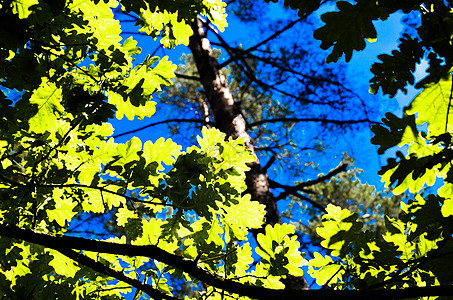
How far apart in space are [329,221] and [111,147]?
1.24 metres

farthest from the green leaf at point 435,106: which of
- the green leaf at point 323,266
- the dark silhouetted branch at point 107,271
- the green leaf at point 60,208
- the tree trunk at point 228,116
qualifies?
the tree trunk at point 228,116

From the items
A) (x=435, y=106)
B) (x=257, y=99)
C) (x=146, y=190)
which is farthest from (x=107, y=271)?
(x=257, y=99)

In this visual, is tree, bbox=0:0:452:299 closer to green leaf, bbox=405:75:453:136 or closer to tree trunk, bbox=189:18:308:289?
green leaf, bbox=405:75:453:136

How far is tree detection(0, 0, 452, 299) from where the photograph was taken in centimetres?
151

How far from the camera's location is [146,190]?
5.84 ft

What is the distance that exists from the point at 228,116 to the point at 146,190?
274 cm

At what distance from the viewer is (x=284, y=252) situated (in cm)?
178

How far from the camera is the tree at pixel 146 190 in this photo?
4.96ft

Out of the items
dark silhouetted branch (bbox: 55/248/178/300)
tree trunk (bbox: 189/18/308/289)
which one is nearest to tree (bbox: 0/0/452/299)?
dark silhouetted branch (bbox: 55/248/178/300)

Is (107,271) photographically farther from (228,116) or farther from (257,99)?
(257,99)

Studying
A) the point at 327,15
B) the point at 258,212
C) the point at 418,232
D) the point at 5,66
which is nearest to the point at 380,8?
the point at 327,15

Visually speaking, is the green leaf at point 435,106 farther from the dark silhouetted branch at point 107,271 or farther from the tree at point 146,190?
the dark silhouetted branch at point 107,271

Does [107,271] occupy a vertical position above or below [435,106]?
below

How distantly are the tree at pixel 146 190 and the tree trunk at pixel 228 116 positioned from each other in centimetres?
158
